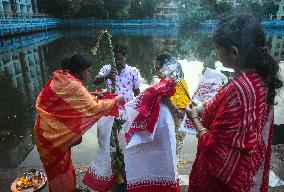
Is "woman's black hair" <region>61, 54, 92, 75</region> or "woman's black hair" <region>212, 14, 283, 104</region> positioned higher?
"woman's black hair" <region>212, 14, 283, 104</region>

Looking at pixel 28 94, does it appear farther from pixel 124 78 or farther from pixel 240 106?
pixel 240 106

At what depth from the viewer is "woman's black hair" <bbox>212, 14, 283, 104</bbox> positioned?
1.50 metres

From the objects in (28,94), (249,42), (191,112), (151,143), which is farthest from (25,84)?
(249,42)

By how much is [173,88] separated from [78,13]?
5336cm

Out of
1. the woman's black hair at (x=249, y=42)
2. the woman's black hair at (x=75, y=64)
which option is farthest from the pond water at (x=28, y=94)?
the woman's black hair at (x=249, y=42)

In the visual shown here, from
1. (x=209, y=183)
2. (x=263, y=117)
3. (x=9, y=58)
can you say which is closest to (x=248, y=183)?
(x=209, y=183)

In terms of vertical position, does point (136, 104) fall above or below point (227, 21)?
below

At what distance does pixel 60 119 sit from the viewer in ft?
9.14

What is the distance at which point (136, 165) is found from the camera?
2.84m

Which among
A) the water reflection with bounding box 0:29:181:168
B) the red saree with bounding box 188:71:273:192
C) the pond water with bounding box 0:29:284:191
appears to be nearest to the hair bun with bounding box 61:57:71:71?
the red saree with bounding box 188:71:273:192

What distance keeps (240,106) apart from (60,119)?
1.87 metres

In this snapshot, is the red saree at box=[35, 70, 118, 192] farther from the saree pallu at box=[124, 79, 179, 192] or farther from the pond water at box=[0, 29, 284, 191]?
the pond water at box=[0, 29, 284, 191]

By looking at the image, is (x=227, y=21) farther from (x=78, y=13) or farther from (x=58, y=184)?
(x=78, y=13)

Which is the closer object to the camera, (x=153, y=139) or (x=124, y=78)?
(x=153, y=139)
